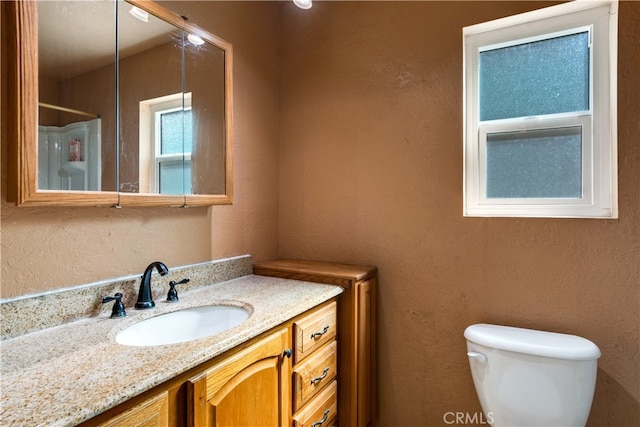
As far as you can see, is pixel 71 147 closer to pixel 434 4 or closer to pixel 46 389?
pixel 46 389

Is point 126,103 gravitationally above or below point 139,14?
below

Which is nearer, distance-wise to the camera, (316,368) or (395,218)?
(316,368)

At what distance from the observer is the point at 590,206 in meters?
1.41

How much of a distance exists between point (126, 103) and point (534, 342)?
5.52ft

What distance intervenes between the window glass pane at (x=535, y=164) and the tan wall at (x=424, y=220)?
157mm

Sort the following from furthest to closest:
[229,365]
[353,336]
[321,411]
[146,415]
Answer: [353,336] < [321,411] < [229,365] < [146,415]

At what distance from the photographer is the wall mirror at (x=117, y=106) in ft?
3.07

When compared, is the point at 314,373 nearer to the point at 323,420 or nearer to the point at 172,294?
the point at 323,420

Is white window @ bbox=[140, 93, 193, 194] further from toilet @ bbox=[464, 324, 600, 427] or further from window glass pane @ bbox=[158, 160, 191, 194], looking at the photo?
toilet @ bbox=[464, 324, 600, 427]

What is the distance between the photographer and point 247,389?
0.98 meters

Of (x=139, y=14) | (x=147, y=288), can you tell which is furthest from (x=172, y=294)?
(x=139, y=14)

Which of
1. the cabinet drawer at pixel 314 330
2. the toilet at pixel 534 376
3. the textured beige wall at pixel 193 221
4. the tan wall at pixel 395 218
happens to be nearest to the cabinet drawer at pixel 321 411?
the cabinet drawer at pixel 314 330

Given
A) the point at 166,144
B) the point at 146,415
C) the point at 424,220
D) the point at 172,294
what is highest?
the point at 166,144

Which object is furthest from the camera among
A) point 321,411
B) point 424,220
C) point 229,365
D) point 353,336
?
point 424,220
